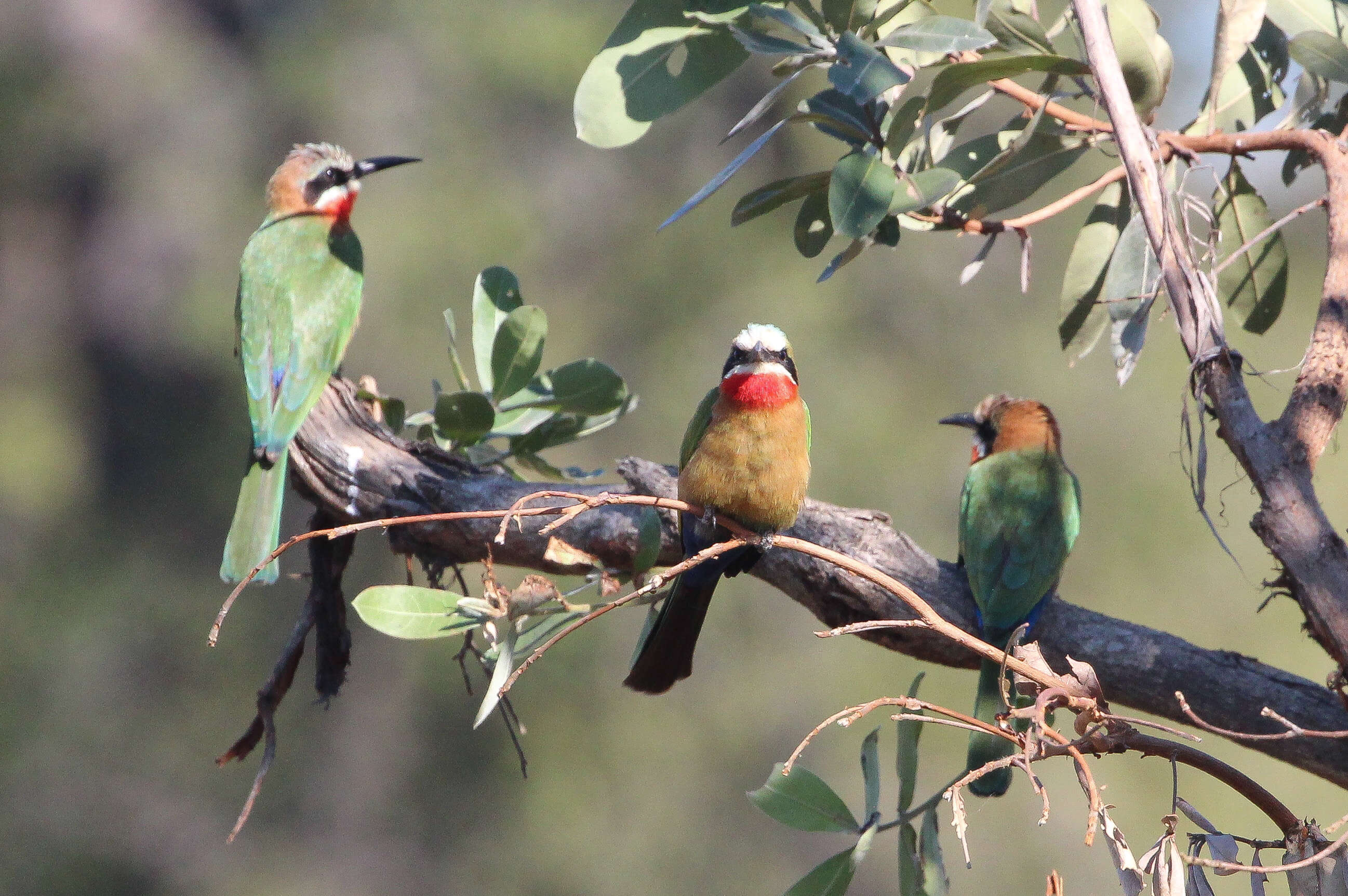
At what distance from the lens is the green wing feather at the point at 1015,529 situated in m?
2.62

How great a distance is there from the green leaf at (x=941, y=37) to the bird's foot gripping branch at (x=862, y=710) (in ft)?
2.74

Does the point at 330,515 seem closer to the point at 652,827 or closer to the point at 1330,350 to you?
the point at 1330,350

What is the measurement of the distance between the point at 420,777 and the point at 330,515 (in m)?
5.69

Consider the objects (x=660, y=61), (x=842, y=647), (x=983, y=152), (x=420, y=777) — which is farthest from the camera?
(x=420, y=777)

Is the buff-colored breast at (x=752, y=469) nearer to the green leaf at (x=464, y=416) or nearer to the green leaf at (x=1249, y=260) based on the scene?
the green leaf at (x=464, y=416)

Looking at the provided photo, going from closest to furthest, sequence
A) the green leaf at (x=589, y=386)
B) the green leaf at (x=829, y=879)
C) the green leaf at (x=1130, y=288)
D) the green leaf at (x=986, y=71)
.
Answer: the green leaf at (x=829, y=879), the green leaf at (x=986, y=71), the green leaf at (x=1130, y=288), the green leaf at (x=589, y=386)

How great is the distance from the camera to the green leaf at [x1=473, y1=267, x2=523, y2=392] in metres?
2.90

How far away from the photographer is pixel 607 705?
755 centimetres

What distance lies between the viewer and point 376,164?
4.03 meters

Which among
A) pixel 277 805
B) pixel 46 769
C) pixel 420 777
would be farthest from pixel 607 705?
pixel 46 769

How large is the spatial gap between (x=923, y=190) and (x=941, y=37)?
0.25 meters

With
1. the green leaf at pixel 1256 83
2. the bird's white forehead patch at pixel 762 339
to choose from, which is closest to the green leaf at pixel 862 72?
the bird's white forehead patch at pixel 762 339

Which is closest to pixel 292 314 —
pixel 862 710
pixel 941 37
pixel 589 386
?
pixel 589 386

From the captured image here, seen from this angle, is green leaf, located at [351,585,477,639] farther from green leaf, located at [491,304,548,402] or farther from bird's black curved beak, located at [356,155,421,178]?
bird's black curved beak, located at [356,155,421,178]
